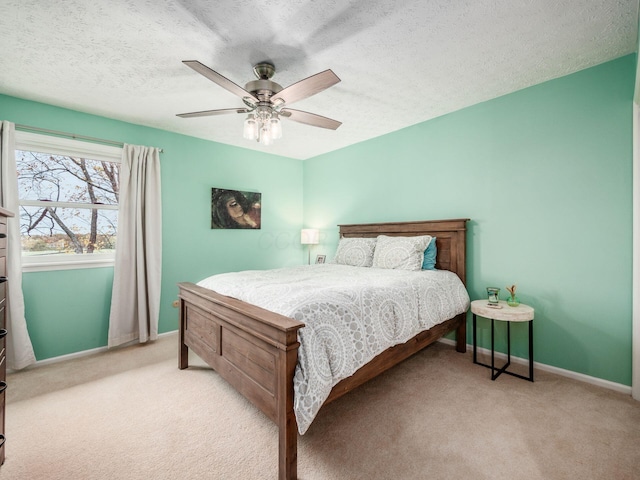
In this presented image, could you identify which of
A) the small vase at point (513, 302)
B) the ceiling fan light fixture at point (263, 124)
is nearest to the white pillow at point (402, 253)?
the small vase at point (513, 302)

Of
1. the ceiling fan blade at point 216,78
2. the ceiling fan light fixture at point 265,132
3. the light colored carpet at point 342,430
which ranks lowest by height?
the light colored carpet at point 342,430

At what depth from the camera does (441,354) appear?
114 inches

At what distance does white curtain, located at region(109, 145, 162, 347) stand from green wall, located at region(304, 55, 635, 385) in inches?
124

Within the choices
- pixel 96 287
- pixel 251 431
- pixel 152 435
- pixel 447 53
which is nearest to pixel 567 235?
pixel 447 53

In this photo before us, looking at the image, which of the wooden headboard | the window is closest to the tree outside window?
the window

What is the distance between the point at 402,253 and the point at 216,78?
2.27 m

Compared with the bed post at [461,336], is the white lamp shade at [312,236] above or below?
above

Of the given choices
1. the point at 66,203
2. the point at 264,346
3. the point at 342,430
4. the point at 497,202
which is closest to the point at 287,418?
the point at 264,346

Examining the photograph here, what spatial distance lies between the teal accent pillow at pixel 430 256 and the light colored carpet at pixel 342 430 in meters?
1.02

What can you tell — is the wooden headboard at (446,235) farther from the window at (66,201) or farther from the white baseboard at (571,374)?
the window at (66,201)

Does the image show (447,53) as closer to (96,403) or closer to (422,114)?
(422,114)

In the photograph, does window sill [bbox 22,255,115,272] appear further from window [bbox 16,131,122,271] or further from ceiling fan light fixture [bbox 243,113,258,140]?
ceiling fan light fixture [bbox 243,113,258,140]

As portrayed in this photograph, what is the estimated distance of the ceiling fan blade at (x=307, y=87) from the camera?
1.67 m

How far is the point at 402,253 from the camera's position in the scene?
9.86 ft
